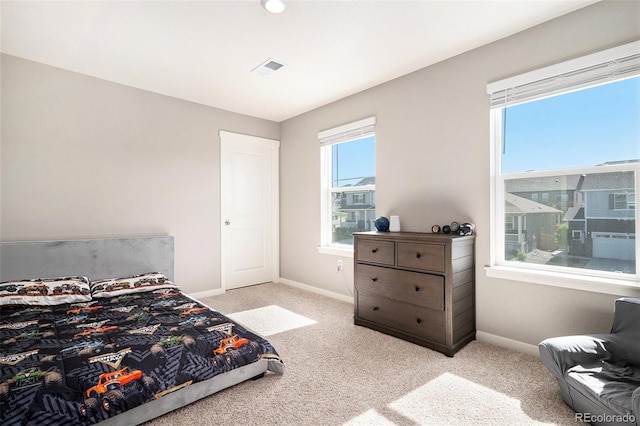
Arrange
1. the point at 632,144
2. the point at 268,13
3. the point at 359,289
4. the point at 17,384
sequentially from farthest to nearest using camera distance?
the point at 359,289 → the point at 268,13 → the point at 632,144 → the point at 17,384

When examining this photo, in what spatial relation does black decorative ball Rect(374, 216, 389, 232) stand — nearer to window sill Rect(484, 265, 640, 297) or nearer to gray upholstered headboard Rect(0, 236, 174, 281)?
window sill Rect(484, 265, 640, 297)

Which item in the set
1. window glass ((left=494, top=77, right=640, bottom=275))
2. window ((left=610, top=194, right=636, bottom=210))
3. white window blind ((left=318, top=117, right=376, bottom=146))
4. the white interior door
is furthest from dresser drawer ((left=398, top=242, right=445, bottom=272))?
the white interior door

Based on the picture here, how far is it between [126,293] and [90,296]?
0.27m

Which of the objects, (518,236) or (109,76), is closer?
A: (518,236)

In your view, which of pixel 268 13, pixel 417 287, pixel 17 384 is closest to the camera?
pixel 17 384

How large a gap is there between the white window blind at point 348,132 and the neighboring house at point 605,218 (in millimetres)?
2032

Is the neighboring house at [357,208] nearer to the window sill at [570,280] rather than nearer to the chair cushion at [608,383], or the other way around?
the window sill at [570,280]

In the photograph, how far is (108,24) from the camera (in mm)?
2367

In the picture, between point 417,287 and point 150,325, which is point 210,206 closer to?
point 150,325

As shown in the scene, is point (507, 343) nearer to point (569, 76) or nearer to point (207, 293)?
point (569, 76)

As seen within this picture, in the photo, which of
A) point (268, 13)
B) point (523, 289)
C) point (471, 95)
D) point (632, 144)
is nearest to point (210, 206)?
point (268, 13)

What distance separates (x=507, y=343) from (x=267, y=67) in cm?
326

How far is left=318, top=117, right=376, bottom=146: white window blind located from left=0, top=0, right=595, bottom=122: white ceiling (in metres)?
0.43

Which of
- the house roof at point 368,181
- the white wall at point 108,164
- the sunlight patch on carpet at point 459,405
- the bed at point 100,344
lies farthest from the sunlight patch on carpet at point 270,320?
the house roof at point 368,181
